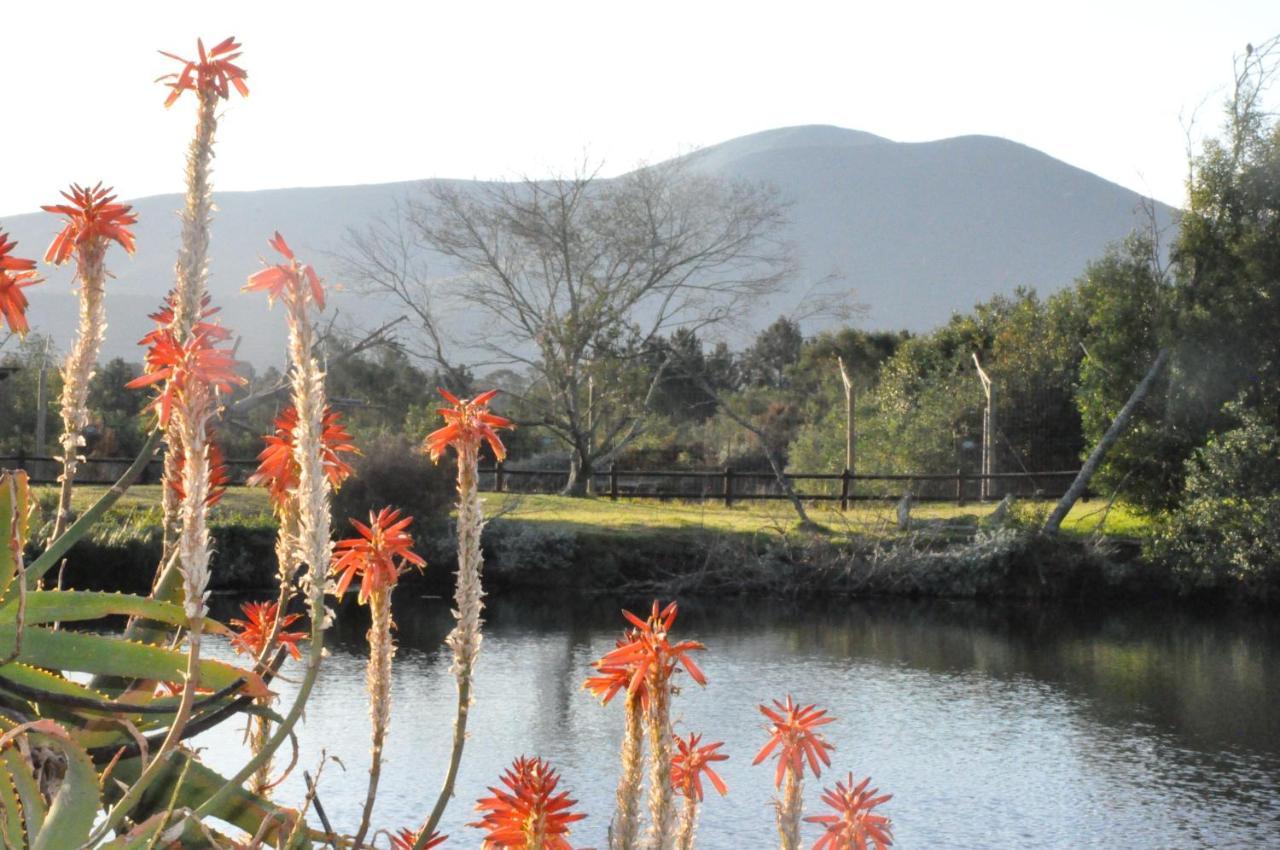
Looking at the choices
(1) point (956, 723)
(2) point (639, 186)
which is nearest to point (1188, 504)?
(1) point (956, 723)

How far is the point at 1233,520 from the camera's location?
2008 cm

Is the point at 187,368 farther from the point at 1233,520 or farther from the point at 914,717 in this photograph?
the point at 1233,520

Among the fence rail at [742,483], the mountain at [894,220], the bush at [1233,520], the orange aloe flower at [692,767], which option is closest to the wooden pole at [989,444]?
the fence rail at [742,483]

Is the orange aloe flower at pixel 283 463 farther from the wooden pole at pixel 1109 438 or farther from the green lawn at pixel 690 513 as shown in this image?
the wooden pole at pixel 1109 438

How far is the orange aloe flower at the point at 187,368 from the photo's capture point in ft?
3.64

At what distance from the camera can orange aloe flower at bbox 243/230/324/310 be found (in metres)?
1.15

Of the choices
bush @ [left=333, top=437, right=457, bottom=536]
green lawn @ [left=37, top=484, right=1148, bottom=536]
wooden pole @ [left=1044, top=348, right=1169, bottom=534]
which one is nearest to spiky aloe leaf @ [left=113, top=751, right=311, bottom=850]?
green lawn @ [left=37, top=484, right=1148, bottom=536]

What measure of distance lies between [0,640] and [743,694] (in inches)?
508

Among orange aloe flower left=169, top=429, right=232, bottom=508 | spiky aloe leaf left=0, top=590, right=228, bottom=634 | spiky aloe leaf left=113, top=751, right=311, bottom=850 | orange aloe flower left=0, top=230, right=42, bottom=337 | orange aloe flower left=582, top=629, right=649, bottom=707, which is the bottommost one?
spiky aloe leaf left=113, top=751, right=311, bottom=850

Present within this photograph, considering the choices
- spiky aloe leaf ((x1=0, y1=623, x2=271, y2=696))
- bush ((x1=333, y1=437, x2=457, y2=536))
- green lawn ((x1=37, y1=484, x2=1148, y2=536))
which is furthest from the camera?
green lawn ((x1=37, y1=484, x2=1148, y2=536))

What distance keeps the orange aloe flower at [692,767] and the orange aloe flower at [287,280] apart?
2.50 feet

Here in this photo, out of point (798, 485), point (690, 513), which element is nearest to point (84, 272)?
point (690, 513)

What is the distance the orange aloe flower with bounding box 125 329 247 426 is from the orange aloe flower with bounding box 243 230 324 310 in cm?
7

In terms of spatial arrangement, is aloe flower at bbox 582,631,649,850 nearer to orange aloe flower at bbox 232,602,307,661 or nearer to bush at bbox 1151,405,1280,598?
orange aloe flower at bbox 232,602,307,661
